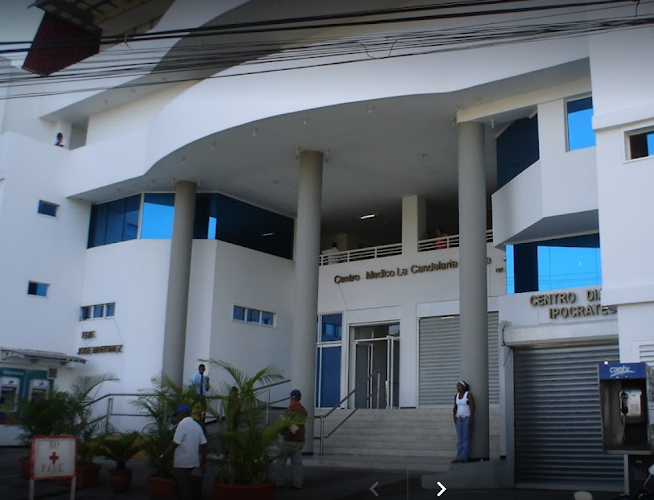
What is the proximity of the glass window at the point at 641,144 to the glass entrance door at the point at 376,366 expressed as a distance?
12.3 m

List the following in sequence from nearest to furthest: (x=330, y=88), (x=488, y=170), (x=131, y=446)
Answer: (x=131, y=446), (x=330, y=88), (x=488, y=170)

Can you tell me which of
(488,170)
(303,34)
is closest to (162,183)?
(303,34)

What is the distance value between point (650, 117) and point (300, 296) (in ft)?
31.9

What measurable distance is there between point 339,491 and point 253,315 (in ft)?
43.5

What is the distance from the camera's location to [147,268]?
24844 mm

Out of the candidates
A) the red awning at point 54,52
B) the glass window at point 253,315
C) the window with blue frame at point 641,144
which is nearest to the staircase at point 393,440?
the glass window at point 253,315

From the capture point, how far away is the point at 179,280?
2356cm

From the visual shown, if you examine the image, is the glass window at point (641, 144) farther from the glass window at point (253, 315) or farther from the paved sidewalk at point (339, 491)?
the glass window at point (253, 315)

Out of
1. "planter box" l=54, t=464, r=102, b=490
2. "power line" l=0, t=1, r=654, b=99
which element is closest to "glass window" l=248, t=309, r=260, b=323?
"power line" l=0, t=1, r=654, b=99

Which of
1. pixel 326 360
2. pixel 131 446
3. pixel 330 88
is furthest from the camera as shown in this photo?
pixel 326 360

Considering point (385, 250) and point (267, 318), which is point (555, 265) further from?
point (267, 318)

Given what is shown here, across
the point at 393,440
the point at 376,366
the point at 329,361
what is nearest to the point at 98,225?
the point at 329,361

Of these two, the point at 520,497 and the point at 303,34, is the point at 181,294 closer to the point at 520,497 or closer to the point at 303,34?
the point at 303,34

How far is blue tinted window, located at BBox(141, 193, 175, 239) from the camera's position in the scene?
1003 inches
